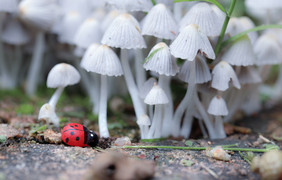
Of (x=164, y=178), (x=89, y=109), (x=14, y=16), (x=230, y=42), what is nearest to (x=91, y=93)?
(x=89, y=109)

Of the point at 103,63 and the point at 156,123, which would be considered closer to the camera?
the point at 103,63

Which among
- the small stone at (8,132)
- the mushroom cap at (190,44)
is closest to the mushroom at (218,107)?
the mushroom cap at (190,44)

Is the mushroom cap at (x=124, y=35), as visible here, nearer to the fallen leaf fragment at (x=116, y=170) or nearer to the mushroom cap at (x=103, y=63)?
the mushroom cap at (x=103, y=63)

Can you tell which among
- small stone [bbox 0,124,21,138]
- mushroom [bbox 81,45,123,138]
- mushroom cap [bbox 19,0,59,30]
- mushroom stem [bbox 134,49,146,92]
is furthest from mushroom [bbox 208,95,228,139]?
mushroom cap [bbox 19,0,59,30]

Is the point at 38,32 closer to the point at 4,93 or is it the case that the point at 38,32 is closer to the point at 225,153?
the point at 4,93

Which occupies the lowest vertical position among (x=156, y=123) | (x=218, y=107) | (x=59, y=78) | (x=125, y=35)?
(x=156, y=123)

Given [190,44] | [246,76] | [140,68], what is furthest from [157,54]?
[246,76]

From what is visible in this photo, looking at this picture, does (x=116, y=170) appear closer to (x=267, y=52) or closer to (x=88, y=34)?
(x=88, y=34)

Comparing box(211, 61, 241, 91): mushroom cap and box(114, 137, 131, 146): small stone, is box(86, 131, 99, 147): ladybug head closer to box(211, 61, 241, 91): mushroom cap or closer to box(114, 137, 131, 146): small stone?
box(114, 137, 131, 146): small stone
